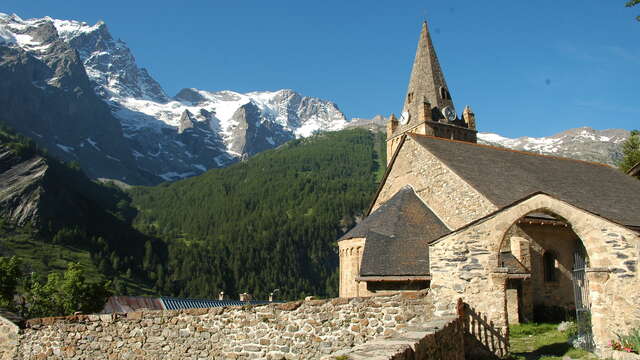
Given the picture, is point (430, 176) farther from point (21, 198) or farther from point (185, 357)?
point (21, 198)

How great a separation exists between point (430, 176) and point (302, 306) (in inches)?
515

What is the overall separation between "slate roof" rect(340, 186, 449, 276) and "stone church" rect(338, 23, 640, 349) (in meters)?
0.05

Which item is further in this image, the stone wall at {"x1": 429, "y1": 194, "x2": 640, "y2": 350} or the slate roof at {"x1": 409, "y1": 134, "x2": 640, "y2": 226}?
the slate roof at {"x1": 409, "y1": 134, "x2": 640, "y2": 226}

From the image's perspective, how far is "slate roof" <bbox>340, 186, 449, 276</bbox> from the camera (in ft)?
62.1

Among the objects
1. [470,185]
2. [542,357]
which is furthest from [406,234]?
[542,357]

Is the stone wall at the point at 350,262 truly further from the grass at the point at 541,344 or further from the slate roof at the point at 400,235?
the grass at the point at 541,344

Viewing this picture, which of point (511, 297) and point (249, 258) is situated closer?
point (511, 297)

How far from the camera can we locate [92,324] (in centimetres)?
1381

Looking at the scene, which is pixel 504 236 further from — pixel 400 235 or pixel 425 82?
pixel 425 82

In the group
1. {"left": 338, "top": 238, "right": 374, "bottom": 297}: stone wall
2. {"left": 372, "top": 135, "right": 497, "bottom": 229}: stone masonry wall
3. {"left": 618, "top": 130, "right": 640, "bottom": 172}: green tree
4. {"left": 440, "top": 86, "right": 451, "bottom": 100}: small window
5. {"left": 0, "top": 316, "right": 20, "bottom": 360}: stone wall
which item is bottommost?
{"left": 0, "top": 316, "right": 20, "bottom": 360}: stone wall

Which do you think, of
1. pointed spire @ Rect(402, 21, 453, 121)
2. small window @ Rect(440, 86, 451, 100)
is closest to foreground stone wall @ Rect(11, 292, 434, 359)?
pointed spire @ Rect(402, 21, 453, 121)

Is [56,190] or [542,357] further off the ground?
[56,190]

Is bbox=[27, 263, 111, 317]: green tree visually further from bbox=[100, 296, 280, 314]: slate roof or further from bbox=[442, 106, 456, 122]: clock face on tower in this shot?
bbox=[442, 106, 456, 122]: clock face on tower

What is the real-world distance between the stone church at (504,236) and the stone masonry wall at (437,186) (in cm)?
5
